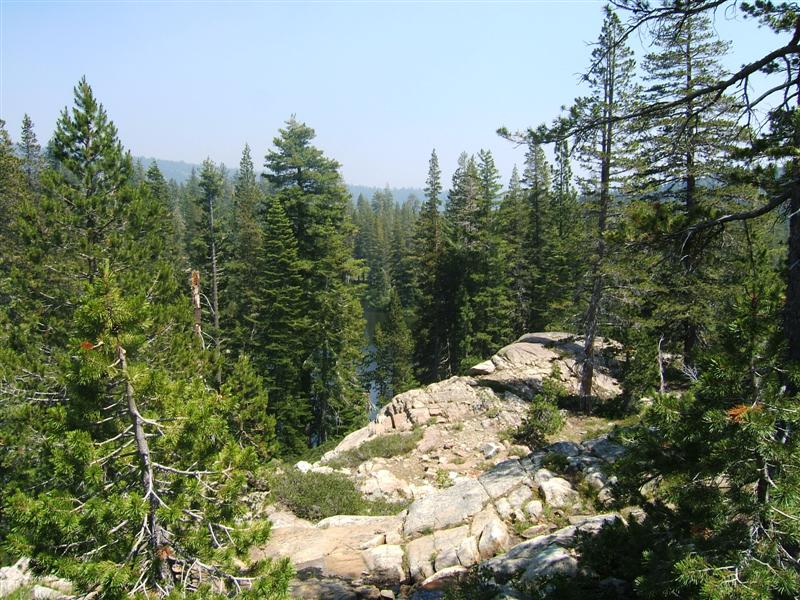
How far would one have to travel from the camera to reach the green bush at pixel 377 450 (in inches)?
634

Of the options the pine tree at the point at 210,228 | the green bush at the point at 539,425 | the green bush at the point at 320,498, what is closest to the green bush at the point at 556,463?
the green bush at the point at 320,498

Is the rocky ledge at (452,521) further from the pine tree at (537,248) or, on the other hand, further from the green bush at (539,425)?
the pine tree at (537,248)

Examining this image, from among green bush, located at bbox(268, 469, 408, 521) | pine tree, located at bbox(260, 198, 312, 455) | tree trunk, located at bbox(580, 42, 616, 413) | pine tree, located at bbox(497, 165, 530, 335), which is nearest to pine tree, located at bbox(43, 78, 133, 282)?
green bush, located at bbox(268, 469, 408, 521)

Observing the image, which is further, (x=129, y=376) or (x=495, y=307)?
(x=495, y=307)

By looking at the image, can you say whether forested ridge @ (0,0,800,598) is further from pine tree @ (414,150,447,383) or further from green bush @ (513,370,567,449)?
green bush @ (513,370,567,449)

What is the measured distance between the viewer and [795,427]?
3.78 metres

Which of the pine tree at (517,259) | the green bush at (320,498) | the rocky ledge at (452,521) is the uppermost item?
the pine tree at (517,259)

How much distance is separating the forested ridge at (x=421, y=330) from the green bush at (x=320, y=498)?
0.58m

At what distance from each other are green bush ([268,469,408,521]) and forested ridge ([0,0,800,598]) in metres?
0.58

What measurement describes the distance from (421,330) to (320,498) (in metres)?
23.7

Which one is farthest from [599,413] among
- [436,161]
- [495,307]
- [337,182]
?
[436,161]

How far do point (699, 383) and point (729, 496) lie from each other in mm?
926

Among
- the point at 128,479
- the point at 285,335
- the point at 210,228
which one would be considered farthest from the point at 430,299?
the point at 128,479

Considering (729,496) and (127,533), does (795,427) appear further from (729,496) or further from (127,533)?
(127,533)
